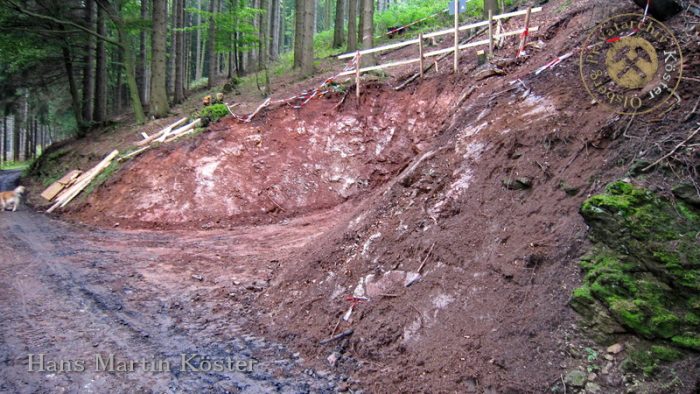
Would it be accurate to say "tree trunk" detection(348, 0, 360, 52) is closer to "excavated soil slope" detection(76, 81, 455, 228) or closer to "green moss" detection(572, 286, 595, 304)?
"excavated soil slope" detection(76, 81, 455, 228)

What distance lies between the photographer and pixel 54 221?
12.7 metres

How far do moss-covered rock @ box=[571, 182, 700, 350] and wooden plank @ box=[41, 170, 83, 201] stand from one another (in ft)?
52.9

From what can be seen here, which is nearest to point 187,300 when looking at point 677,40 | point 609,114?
point 609,114

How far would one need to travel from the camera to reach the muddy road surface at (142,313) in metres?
4.64

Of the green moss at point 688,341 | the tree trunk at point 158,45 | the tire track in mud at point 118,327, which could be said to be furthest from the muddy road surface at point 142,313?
the tree trunk at point 158,45

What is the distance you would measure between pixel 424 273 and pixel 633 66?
3613mm

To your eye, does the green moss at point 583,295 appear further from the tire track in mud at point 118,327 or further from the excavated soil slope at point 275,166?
the excavated soil slope at point 275,166

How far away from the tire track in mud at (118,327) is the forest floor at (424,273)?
0.04 m

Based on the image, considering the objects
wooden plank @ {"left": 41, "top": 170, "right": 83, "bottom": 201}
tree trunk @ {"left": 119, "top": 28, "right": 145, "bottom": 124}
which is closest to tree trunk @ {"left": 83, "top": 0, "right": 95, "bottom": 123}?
tree trunk @ {"left": 119, "top": 28, "right": 145, "bottom": 124}

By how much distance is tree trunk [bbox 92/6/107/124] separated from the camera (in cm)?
2008

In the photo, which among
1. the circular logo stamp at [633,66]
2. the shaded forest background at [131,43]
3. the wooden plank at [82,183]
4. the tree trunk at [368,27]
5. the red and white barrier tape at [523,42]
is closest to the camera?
the circular logo stamp at [633,66]

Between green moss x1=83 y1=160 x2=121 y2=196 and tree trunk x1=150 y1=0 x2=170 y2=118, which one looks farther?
tree trunk x1=150 y1=0 x2=170 y2=118

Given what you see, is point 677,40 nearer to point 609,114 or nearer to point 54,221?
point 609,114

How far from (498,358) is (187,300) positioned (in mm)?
4987
